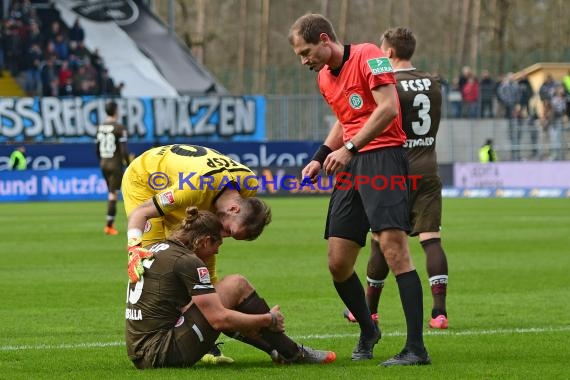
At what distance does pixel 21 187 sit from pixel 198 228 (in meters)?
27.5

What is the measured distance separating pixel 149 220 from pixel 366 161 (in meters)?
Answer: 1.48

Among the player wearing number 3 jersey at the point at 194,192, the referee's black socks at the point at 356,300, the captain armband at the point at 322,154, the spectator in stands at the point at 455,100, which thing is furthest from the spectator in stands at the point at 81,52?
the referee's black socks at the point at 356,300

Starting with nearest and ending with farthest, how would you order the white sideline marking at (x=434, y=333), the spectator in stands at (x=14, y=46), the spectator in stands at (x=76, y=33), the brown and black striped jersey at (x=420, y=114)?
the white sideline marking at (x=434, y=333)
the brown and black striped jersey at (x=420, y=114)
the spectator in stands at (x=14, y=46)
the spectator in stands at (x=76, y=33)

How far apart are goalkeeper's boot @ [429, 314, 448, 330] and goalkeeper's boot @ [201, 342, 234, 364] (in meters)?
2.29

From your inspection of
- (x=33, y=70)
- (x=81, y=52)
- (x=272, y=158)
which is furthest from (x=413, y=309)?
(x=81, y=52)

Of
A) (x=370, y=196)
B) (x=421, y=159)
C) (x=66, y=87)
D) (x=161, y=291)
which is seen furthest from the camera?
(x=66, y=87)

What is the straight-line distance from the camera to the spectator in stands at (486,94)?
132ft

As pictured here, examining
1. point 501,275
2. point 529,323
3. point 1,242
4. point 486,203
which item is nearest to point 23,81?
point 486,203

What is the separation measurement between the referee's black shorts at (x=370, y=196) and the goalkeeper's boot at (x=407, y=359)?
2.54 ft

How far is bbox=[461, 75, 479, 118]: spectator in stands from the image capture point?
40.0 meters

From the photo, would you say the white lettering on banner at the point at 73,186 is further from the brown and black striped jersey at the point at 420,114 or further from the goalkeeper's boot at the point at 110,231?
the brown and black striped jersey at the point at 420,114

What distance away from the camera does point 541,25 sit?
231 ft

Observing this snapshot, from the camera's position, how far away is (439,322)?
32.1ft

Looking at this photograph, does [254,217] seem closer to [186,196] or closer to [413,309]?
[186,196]
